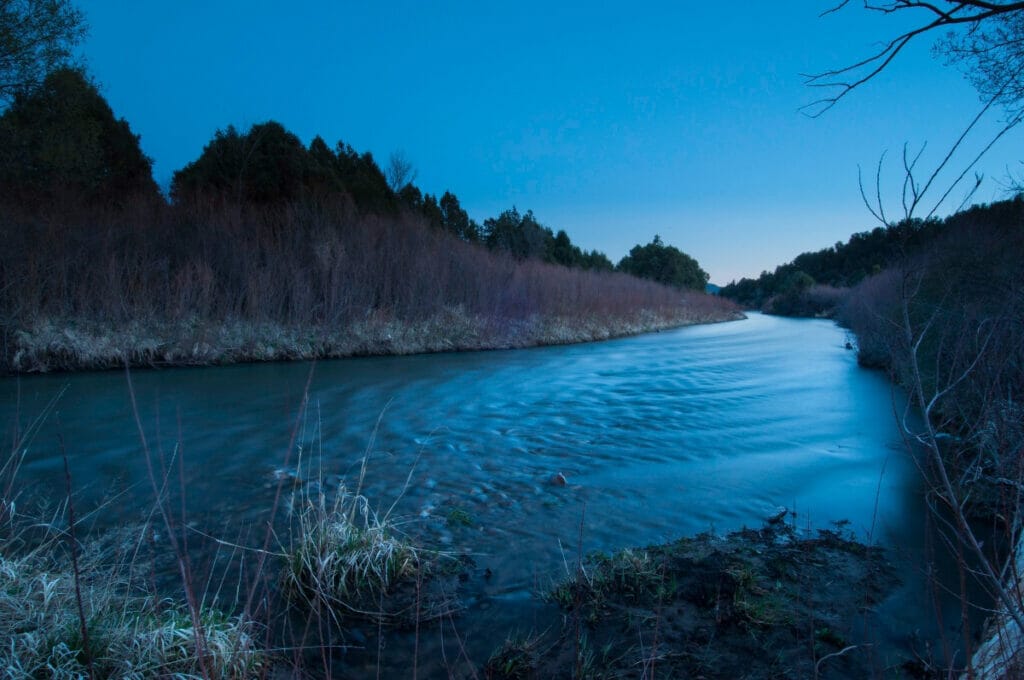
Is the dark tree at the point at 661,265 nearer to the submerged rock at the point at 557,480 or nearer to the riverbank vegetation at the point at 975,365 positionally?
the riverbank vegetation at the point at 975,365

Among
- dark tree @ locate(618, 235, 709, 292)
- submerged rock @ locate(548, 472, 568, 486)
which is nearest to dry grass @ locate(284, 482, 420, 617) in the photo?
submerged rock @ locate(548, 472, 568, 486)

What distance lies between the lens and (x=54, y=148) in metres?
15.2

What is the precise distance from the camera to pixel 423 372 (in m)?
12.4

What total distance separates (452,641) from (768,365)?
14.3m

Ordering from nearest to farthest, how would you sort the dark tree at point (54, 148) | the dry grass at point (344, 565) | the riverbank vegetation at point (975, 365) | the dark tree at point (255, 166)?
the riverbank vegetation at point (975, 365) < the dry grass at point (344, 565) < the dark tree at point (54, 148) < the dark tree at point (255, 166)

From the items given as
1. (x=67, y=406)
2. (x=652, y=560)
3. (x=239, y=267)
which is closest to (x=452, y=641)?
(x=652, y=560)

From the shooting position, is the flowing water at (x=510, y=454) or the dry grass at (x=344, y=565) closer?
the dry grass at (x=344, y=565)

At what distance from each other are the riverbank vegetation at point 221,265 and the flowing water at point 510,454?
172cm

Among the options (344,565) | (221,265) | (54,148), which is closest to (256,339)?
(221,265)

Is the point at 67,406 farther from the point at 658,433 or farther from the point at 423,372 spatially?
the point at 658,433

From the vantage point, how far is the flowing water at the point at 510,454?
408 centimetres

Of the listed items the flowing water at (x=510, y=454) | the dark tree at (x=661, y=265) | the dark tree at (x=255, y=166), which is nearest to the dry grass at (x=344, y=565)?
the flowing water at (x=510, y=454)

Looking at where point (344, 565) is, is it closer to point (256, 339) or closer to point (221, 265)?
point (256, 339)

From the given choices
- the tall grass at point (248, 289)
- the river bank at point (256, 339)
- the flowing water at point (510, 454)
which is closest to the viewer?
the flowing water at point (510, 454)
